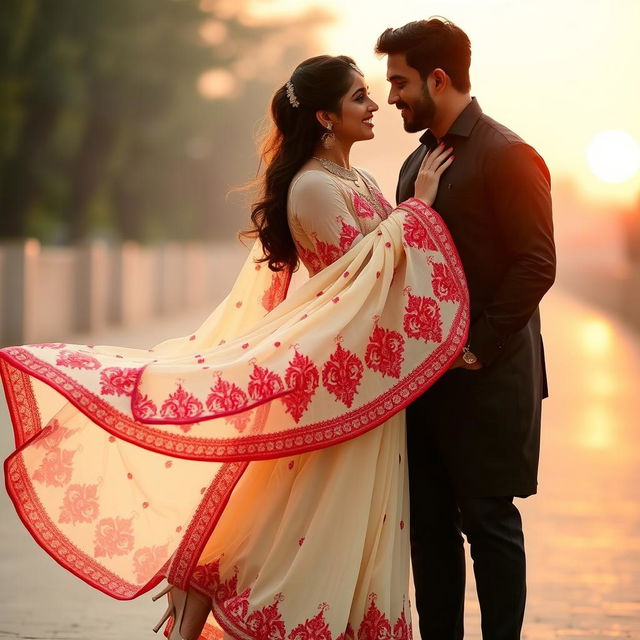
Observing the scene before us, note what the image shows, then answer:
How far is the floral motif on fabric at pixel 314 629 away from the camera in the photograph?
4352 mm

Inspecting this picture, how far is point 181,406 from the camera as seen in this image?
4410 millimetres

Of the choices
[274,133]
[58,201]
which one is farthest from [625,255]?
[274,133]

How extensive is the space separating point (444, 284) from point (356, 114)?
2.25ft

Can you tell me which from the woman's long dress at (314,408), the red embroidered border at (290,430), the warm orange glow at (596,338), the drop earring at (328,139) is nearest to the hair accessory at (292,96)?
the drop earring at (328,139)

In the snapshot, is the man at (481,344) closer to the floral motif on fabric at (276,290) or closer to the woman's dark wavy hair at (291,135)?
the woman's dark wavy hair at (291,135)

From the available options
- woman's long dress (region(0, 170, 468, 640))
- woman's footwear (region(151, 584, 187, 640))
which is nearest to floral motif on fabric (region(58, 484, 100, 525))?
woman's long dress (region(0, 170, 468, 640))

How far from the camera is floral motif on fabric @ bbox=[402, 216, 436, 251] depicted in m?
4.45

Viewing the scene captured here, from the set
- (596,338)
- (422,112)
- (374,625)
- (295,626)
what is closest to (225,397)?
(295,626)

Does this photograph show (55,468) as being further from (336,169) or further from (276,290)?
(336,169)

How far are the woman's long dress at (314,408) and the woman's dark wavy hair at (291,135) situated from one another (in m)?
0.12

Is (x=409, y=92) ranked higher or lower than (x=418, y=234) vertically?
higher

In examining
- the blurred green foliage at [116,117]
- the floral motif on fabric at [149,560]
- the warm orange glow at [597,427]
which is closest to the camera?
the floral motif on fabric at [149,560]

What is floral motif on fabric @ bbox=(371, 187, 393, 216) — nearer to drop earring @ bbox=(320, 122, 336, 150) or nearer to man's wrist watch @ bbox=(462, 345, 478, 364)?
drop earring @ bbox=(320, 122, 336, 150)

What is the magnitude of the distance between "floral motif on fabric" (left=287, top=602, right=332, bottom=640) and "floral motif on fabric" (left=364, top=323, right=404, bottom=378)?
0.80 m
